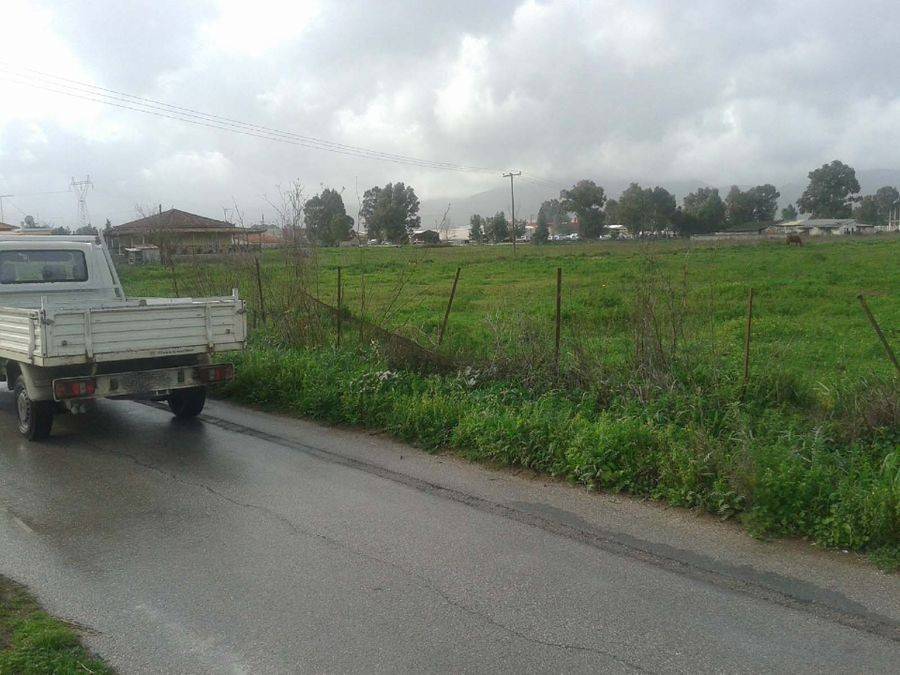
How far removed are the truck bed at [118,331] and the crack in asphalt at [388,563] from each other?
1.17m

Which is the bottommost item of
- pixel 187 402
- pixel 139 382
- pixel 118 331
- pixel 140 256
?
pixel 187 402

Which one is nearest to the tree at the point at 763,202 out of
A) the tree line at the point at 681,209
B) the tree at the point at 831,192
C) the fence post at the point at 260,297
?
the tree line at the point at 681,209

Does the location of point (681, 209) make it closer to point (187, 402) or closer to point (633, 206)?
point (633, 206)

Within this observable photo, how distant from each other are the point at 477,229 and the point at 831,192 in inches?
2420

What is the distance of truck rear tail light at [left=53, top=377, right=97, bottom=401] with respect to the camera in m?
8.18

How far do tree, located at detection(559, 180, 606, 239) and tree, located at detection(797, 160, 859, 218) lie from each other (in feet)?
159

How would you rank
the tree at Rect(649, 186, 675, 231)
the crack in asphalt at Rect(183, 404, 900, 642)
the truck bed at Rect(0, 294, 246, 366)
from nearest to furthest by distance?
the crack in asphalt at Rect(183, 404, 900, 642)
the truck bed at Rect(0, 294, 246, 366)
the tree at Rect(649, 186, 675, 231)

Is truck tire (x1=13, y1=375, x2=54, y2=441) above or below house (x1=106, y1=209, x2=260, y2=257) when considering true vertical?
below

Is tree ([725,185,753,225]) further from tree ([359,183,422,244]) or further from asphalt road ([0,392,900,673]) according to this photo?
asphalt road ([0,392,900,673])

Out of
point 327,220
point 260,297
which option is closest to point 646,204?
point 327,220

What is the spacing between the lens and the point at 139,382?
8781mm

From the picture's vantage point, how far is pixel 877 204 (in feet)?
413

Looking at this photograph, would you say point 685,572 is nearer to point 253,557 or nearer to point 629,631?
point 629,631

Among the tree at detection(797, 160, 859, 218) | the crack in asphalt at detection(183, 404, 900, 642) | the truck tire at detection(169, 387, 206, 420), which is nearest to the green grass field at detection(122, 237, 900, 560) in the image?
the crack in asphalt at detection(183, 404, 900, 642)
